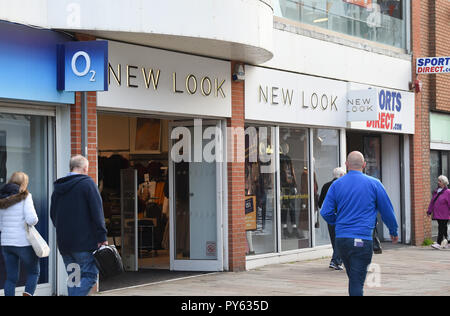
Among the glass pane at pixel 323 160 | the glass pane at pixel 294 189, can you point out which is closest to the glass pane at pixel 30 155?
the glass pane at pixel 294 189

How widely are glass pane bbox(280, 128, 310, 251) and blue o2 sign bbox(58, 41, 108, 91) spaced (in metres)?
5.44

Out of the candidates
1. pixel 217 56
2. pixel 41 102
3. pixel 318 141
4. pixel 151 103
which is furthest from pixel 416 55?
pixel 41 102

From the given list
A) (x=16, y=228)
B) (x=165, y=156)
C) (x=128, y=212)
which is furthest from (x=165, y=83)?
Answer: (x=16, y=228)

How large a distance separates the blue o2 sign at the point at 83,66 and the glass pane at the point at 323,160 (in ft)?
21.6

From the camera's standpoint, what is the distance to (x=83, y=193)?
749 cm

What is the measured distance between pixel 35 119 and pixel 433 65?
35.4 feet

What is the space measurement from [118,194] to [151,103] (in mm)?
3731

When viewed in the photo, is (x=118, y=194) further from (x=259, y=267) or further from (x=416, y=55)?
(x=416, y=55)

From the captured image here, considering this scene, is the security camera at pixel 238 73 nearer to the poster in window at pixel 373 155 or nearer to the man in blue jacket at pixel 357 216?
the man in blue jacket at pixel 357 216

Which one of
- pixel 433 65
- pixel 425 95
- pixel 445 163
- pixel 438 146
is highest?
pixel 433 65

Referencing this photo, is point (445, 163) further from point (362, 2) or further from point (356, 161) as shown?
point (356, 161)

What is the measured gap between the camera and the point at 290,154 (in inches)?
564

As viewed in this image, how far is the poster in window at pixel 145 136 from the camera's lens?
14844mm

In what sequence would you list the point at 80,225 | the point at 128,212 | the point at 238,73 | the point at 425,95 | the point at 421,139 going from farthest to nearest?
1. the point at 425,95
2. the point at 421,139
3. the point at 128,212
4. the point at 238,73
5. the point at 80,225
